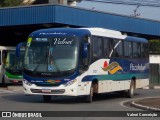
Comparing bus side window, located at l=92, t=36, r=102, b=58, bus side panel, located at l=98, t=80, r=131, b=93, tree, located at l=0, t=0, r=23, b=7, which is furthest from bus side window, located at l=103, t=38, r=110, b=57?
tree, located at l=0, t=0, r=23, b=7

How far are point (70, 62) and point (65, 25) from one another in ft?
56.7

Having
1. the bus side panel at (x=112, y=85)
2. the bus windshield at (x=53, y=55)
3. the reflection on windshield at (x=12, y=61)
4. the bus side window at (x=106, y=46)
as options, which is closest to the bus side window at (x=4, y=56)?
the reflection on windshield at (x=12, y=61)

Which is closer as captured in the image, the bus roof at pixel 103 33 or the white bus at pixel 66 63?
the white bus at pixel 66 63

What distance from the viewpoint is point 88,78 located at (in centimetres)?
2289

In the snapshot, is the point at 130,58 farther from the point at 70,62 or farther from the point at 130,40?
the point at 70,62

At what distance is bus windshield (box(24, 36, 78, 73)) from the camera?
2209cm

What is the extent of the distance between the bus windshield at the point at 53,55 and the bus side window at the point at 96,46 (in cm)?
150

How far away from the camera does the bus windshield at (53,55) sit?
22.1m

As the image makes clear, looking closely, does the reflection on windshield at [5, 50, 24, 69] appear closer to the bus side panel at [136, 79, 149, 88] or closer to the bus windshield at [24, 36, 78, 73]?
the bus side panel at [136, 79, 149, 88]

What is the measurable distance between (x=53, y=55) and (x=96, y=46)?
2517 mm

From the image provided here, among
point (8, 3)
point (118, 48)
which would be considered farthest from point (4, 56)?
point (8, 3)

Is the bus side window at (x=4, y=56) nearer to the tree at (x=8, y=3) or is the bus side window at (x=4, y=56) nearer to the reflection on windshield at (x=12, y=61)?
the reflection on windshield at (x=12, y=61)

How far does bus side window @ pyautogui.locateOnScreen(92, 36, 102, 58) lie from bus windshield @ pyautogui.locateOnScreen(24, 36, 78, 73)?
1.50m

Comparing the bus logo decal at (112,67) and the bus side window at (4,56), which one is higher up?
the bus side window at (4,56)
